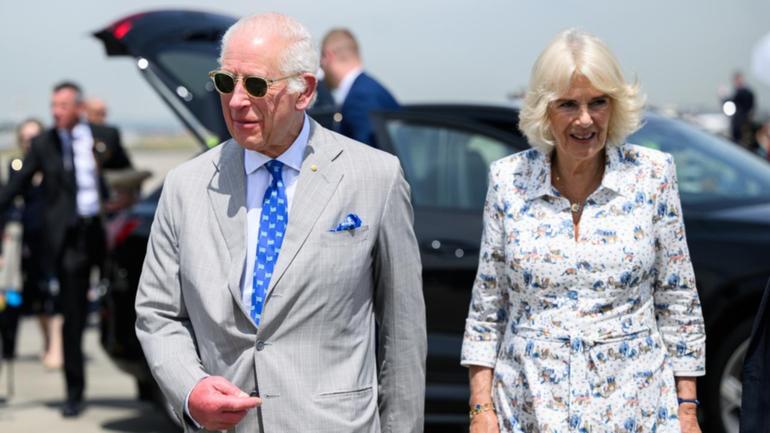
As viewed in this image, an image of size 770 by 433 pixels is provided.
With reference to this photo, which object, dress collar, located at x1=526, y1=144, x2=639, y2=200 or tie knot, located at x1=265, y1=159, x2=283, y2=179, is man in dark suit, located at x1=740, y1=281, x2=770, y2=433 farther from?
tie knot, located at x1=265, y1=159, x2=283, y2=179

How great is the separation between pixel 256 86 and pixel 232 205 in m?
0.29

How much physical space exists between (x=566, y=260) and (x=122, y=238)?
4.13 metres

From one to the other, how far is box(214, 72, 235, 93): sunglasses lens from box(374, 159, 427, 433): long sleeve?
440 mm

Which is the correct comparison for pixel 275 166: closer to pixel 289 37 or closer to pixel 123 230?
pixel 289 37

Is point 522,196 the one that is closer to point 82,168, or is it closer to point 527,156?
point 527,156

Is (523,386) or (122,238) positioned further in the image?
(122,238)

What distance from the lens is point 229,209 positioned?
314 cm

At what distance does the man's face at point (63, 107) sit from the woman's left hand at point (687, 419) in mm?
5568

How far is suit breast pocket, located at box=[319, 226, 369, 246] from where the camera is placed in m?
3.07

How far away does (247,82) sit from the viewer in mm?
3061

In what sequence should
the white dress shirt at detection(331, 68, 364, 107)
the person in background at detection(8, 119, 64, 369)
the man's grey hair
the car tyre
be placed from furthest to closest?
the person in background at detection(8, 119, 64, 369)
the white dress shirt at detection(331, 68, 364, 107)
the car tyre
the man's grey hair

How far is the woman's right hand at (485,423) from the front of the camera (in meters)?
3.47

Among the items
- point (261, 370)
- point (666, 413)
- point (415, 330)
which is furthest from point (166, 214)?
point (666, 413)

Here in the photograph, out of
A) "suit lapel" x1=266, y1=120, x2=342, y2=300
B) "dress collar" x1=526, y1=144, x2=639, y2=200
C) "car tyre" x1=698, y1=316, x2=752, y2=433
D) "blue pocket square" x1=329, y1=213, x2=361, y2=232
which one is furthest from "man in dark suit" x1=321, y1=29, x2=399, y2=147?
"blue pocket square" x1=329, y1=213, x2=361, y2=232
